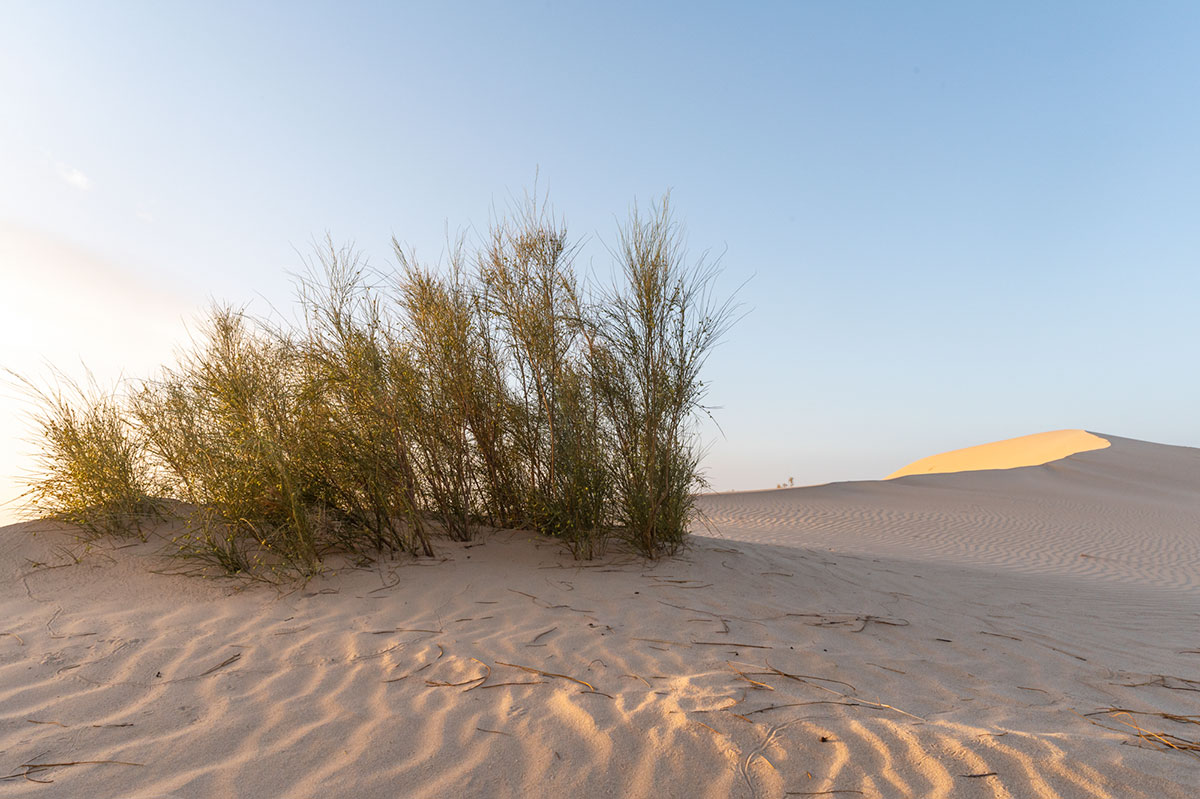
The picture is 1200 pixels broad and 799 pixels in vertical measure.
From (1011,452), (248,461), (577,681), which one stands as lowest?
(577,681)

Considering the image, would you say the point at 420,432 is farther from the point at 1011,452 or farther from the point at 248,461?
the point at 1011,452

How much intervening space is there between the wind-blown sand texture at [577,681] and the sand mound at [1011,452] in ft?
84.3

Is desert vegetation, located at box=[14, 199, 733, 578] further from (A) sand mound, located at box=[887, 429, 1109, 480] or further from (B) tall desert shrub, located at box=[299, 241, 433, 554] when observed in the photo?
(A) sand mound, located at box=[887, 429, 1109, 480]

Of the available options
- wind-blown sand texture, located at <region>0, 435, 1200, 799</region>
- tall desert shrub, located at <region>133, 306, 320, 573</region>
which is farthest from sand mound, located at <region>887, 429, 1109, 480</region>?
tall desert shrub, located at <region>133, 306, 320, 573</region>

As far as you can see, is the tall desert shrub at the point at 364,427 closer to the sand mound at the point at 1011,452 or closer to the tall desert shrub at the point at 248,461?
the tall desert shrub at the point at 248,461

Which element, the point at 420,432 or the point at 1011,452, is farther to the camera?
the point at 1011,452

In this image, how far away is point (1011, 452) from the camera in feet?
110

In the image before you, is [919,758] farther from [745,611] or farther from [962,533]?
[962,533]

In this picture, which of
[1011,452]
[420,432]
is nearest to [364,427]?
[420,432]

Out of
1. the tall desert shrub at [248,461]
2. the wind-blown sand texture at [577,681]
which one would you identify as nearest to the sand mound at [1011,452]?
the wind-blown sand texture at [577,681]

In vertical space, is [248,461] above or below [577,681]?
above

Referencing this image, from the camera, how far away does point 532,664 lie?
3.51 m

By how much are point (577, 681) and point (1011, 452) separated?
124ft

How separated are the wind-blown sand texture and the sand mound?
25.7 metres
